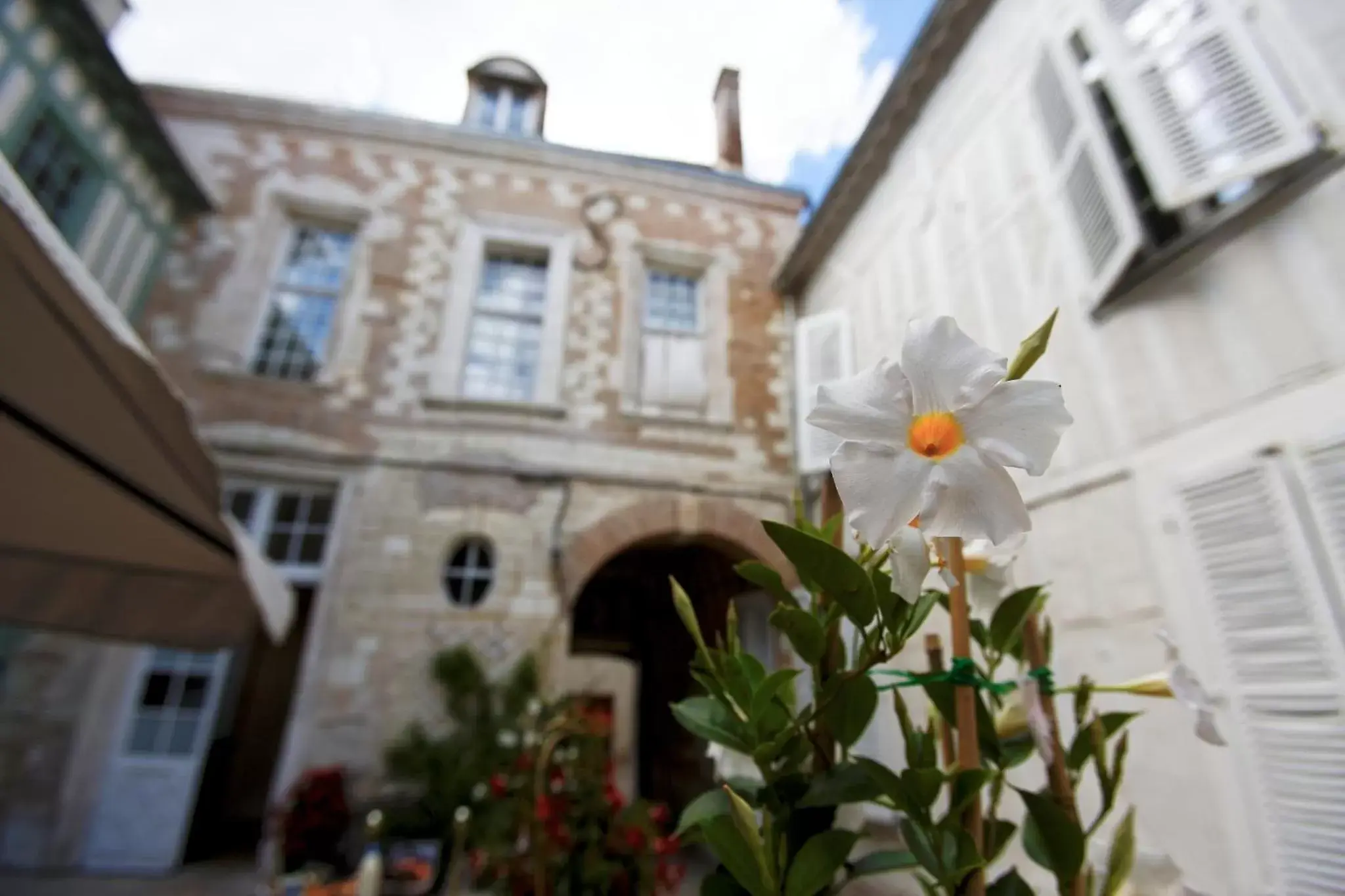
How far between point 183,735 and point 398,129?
549 cm

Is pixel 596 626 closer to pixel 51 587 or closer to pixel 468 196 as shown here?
pixel 468 196

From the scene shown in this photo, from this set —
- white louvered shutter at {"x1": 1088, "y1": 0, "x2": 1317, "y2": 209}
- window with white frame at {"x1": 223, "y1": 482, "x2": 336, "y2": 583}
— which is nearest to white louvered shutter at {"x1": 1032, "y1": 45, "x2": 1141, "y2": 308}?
white louvered shutter at {"x1": 1088, "y1": 0, "x2": 1317, "y2": 209}

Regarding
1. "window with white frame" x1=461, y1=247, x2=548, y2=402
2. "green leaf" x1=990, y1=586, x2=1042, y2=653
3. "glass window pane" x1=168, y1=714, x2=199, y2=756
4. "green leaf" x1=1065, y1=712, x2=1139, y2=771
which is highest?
"window with white frame" x1=461, y1=247, x2=548, y2=402

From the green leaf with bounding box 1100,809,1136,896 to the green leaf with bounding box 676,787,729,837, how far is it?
14.2 inches

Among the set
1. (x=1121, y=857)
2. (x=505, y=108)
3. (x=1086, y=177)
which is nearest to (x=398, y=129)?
(x=505, y=108)

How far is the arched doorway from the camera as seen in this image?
4500 mm

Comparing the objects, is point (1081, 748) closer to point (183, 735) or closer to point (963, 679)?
point (963, 679)

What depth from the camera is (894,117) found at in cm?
426

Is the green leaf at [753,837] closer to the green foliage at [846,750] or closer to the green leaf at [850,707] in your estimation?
the green foliage at [846,750]

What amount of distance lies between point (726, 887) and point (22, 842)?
18.6ft

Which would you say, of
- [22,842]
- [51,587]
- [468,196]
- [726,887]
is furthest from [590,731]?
[468,196]

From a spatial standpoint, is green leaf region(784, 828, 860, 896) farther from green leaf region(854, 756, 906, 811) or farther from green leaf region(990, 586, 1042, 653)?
green leaf region(990, 586, 1042, 653)

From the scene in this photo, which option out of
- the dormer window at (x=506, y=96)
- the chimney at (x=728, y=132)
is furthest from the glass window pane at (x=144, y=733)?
the chimney at (x=728, y=132)

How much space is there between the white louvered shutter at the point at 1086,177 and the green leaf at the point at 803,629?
258 cm
